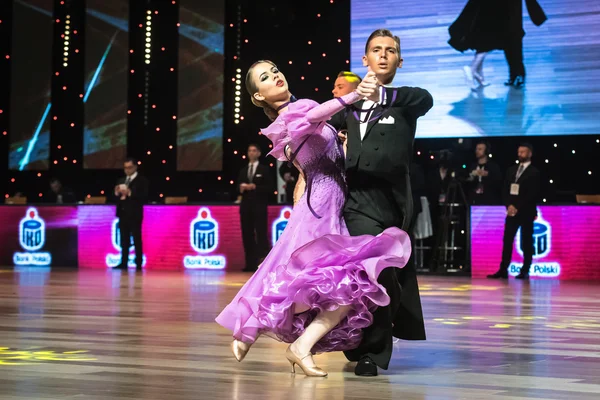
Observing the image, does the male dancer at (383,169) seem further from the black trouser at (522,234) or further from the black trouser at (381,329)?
the black trouser at (522,234)

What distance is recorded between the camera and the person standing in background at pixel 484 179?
12.6 m

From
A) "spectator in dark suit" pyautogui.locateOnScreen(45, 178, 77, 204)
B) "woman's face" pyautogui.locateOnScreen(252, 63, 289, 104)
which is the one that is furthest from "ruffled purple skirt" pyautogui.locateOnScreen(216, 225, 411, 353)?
"spectator in dark suit" pyautogui.locateOnScreen(45, 178, 77, 204)

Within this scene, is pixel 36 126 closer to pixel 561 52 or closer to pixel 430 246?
pixel 430 246

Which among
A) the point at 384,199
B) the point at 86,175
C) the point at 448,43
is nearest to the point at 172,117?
the point at 86,175

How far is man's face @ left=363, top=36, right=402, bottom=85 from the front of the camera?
4.09 meters

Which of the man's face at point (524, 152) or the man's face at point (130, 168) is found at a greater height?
the man's face at point (524, 152)

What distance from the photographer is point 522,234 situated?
12125 millimetres

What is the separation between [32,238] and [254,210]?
340 cm

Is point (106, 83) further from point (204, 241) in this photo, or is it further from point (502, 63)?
point (502, 63)

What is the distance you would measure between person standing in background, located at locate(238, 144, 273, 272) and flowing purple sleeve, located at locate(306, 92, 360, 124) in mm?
9228

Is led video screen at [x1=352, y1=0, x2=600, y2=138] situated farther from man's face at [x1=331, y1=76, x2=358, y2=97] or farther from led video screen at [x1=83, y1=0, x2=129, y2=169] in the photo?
man's face at [x1=331, y1=76, x2=358, y2=97]

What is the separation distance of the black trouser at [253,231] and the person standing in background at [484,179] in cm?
259

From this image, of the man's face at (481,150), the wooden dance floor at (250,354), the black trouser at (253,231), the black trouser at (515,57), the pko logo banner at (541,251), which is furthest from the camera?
the black trouser at (515,57)

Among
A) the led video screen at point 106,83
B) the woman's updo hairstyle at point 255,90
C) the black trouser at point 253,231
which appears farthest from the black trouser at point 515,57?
the woman's updo hairstyle at point 255,90
